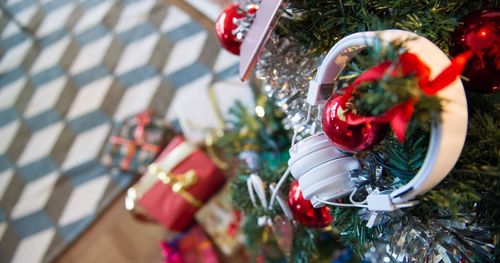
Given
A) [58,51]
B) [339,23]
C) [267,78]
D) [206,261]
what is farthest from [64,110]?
[339,23]

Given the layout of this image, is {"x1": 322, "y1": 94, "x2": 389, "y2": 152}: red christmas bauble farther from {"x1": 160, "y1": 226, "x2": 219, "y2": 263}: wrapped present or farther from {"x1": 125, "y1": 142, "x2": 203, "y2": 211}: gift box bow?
{"x1": 160, "y1": 226, "x2": 219, "y2": 263}: wrapped present

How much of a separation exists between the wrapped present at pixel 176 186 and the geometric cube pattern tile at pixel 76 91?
21 cm

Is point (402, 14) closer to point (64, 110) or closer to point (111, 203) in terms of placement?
point (111, 203)

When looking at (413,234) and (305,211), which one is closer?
(413,234)

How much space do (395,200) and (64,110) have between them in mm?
1439

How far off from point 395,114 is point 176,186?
0.91 metres

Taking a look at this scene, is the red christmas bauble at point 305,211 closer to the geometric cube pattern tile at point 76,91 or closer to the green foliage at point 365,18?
the green foliage at point 365,18

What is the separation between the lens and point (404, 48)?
32 centimetres

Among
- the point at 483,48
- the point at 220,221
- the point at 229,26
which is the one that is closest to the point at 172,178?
the point at 220,221

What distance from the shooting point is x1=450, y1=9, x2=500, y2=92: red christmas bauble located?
396 millimetres

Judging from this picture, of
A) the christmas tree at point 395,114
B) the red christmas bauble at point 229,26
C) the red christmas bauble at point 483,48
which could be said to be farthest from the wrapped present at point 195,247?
the red christmas bauble at point 483,48

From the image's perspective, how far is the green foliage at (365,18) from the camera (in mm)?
442

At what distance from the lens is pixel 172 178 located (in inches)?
44.9

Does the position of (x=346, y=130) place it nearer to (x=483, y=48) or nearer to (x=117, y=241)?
(x=483, y=48)
